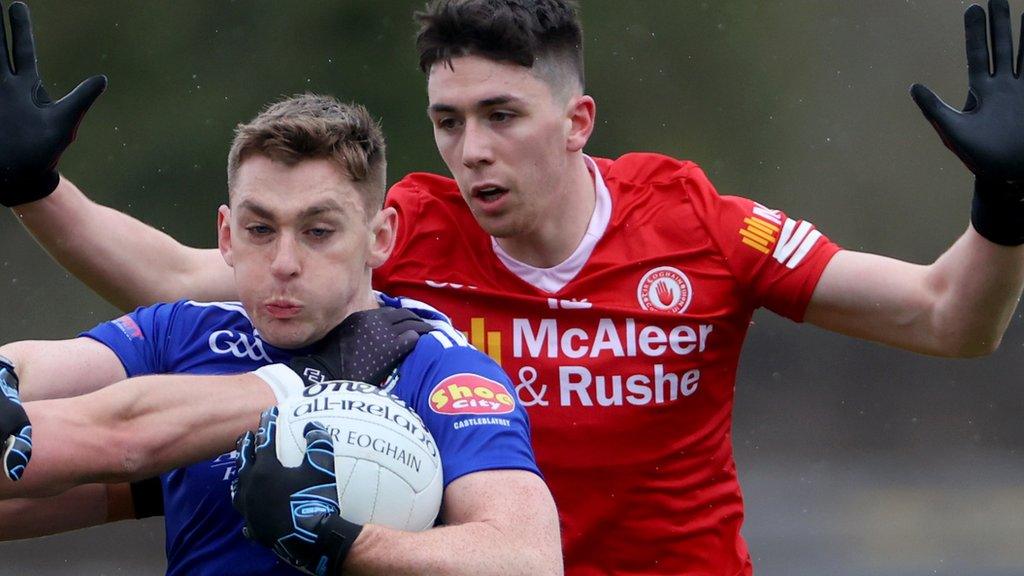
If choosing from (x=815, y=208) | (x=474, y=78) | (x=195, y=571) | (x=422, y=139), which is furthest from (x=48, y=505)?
(x=815, y=208)

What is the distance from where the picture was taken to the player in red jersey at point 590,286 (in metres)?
4.75

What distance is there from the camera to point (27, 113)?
13.9 ft

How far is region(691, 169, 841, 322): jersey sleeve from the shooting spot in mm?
4836

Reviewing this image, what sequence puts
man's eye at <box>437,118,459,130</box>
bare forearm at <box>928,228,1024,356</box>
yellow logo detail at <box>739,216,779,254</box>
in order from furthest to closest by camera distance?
yellow logo detail at <box>739,216,779,254</box>, man's eye at <box>437,118,459,130</box>, bare forearm at <box>928,228,1024,356</box>

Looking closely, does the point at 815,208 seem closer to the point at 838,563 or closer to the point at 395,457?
the point at 838,563

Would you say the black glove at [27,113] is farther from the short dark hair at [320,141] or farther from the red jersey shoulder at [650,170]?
the red jersey shoulder at [650,170]

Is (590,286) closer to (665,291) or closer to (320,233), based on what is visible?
(665,291)

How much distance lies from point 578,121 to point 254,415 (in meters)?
1.69

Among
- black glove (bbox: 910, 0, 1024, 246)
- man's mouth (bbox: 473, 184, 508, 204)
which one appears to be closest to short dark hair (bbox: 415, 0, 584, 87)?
man's mouth (bbox: 473, 184, 508, 204)

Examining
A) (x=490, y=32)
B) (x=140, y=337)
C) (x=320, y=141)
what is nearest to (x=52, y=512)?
(x=140, y=337)

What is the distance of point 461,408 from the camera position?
12.6 ft

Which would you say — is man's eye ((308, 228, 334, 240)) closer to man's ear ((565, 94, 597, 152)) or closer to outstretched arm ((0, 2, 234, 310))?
outstretched arm ((0, 2, 234, 310))

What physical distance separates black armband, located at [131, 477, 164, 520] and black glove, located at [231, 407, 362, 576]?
1.02 meters

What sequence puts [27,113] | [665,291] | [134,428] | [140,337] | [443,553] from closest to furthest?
1. [443,553]
2. [134,428]
3. [140,337]
4. [27,113]
5. [665,291]
